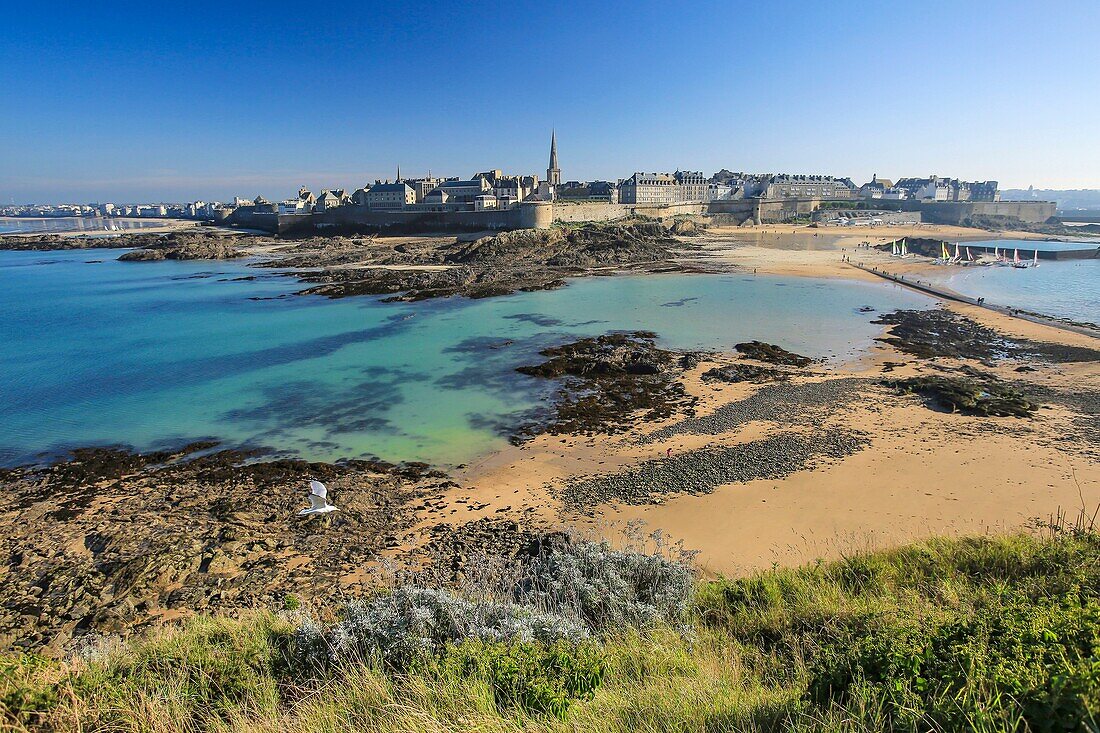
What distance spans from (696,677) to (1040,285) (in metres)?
35.6

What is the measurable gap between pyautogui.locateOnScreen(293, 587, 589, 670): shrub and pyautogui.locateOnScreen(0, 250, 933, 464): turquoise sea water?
5.65 m

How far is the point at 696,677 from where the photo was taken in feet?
10.5

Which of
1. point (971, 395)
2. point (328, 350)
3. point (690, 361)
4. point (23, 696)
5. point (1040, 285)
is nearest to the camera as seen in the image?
point (23, 696)

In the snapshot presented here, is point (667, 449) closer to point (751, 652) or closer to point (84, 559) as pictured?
point (751, 652)

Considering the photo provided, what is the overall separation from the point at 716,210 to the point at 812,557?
69.6 m

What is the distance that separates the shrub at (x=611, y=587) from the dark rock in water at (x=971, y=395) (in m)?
8.76

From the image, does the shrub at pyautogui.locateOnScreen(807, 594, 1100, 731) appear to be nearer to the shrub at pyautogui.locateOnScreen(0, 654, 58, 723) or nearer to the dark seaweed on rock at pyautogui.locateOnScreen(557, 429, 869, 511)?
the shrub at pyautogui.locateOnScreen(0, 654, 58, 723)

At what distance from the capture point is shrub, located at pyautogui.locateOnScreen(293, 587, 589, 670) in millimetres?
3605

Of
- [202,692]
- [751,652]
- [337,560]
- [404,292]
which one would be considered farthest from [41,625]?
[404,292]

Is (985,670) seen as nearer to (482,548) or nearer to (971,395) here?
(482,548)

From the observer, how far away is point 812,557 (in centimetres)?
623

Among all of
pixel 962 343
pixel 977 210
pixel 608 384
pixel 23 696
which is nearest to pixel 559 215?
pixel 962 343

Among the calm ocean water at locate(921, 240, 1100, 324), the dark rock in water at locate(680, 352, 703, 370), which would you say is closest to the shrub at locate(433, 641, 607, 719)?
the dark rock in water at locate(680, 352, 703, 370)

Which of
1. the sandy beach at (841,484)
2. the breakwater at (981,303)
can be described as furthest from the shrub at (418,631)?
the breakwater at (981,303)
